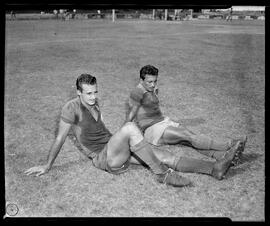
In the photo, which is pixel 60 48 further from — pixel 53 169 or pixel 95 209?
pixel 95 209

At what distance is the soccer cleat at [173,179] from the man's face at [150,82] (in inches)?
55.4

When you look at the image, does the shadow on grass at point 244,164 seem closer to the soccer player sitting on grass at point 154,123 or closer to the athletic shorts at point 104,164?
the soccer player sitting on grass at point 154,123

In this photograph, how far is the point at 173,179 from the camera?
390 cm

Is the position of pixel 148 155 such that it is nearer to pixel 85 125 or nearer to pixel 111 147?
pixel 111 147

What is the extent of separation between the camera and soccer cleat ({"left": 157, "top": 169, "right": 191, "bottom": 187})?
3.90 m

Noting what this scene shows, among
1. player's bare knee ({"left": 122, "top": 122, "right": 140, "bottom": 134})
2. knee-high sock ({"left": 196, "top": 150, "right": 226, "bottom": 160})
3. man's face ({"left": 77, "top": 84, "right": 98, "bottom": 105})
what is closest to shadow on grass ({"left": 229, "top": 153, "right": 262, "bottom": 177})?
knee-high sock ({"left": 196, "top": 150, "right": 226, "bottom": 160})

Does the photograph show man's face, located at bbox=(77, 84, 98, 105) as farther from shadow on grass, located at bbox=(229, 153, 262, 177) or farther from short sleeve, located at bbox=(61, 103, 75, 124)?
shadow on grass, located at bbox=(229, 153, 262, 177)

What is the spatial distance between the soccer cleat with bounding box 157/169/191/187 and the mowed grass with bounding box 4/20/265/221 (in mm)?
79

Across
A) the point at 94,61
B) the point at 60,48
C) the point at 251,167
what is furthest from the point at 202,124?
the point at 60,48

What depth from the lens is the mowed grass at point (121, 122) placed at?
12.0ft

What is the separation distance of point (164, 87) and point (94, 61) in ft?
16.7

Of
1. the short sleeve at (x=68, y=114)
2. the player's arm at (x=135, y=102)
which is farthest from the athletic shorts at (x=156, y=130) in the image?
the short sleeve at (x=68, y=114)

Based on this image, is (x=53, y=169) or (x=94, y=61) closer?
(x=53, y=169)
